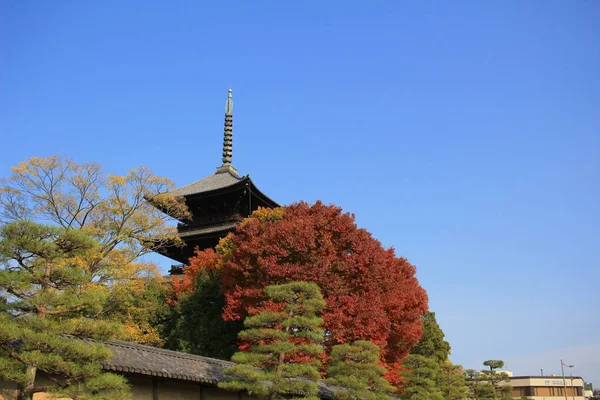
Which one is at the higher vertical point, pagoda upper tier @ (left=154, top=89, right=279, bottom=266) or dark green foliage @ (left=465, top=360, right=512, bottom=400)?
pagoda upper tier @ (left=154, top=89, right=279, bottom=266)

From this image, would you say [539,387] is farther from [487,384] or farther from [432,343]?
[432,343]

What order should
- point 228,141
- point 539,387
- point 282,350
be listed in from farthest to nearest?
point 539,387 < point 228,141 < point 282,350

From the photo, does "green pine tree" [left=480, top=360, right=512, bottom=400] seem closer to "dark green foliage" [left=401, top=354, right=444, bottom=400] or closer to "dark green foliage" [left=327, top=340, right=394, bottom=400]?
"dark green foliage" [left=401, top=354, right=444, bottom=400]

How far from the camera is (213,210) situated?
3800 centimetres

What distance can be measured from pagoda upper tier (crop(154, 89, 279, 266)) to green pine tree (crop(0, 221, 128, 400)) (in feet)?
75.8

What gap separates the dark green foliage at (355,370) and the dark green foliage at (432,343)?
1775 cm

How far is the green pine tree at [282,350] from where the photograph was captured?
1589cm

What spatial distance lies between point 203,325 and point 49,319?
52.0 ft

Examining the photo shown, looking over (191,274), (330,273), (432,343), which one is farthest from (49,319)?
(432,343)

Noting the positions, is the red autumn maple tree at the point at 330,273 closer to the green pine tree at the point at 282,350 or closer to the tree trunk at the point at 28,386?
the green pine tree at the point at 282,350

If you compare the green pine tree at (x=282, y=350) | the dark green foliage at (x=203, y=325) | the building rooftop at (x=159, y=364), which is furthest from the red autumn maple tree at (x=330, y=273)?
the green pine tree at (x=282, y=350)

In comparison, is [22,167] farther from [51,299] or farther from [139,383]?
[51,299]

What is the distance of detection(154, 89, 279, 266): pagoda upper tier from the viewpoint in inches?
1421

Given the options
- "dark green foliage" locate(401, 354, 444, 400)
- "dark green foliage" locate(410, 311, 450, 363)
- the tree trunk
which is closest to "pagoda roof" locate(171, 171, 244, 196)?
"dark green foliage" locate(410, 311, 450, 363)
